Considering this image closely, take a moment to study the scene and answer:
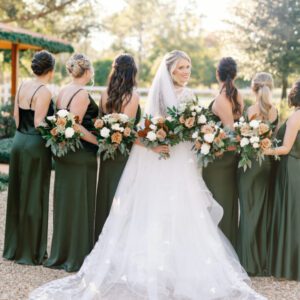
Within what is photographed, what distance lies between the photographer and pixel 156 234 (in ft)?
16.5

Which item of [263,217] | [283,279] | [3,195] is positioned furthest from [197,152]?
[3,195]

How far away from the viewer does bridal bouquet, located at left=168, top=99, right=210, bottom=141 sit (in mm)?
5082

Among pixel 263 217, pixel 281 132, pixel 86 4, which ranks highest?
pixel 86 4

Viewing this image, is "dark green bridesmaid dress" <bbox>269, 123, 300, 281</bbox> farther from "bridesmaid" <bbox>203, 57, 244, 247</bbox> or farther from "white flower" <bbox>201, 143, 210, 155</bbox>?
"white flower" <bbox>201, 143, 210, 155</bbox>

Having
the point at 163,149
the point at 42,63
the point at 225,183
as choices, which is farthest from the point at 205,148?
the point at 42,63

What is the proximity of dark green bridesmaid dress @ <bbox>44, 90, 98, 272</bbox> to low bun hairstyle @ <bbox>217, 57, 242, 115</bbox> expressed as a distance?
4.41 feet

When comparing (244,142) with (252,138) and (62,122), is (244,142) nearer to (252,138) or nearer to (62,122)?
(252,138)

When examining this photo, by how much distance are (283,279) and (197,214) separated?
121 centimetres

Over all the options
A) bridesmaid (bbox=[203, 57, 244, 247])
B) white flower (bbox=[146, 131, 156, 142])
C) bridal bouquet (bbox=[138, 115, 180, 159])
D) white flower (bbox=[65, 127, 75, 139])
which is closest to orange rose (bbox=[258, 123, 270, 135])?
bridesmaid (bbox=[203, 57, 244, 247])

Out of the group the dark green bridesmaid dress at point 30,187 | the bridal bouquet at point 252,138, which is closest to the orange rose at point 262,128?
the bridal bouquet at point 252,138

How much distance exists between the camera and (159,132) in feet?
16.6

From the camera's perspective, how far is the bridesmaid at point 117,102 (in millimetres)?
5402

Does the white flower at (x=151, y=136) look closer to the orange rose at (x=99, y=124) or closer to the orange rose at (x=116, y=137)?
the orange rose at (x=116, y=137)

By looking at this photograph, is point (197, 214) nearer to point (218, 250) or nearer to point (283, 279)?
point (218, 250)
